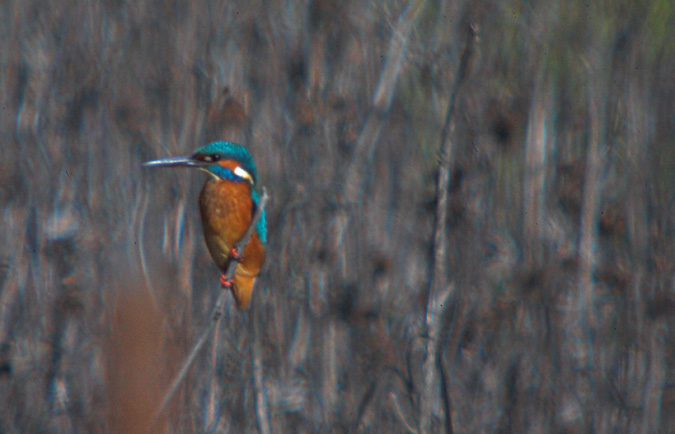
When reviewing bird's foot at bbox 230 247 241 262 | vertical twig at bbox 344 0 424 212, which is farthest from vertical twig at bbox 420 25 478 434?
vertical twig at bbox 344 0 424 212

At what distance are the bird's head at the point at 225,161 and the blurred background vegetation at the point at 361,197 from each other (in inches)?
7.5

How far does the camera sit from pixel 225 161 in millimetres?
2162

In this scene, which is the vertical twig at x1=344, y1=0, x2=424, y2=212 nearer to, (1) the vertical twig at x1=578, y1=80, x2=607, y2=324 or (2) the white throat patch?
(2) the white throat patch

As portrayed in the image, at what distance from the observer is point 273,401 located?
8.94ft

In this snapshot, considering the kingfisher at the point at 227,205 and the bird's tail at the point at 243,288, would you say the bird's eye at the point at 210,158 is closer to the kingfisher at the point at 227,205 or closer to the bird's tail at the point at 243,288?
the kingfisher at the point at 227,205

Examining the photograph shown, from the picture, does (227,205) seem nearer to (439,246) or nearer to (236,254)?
(236,254)

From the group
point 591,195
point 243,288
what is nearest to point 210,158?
point 243,288

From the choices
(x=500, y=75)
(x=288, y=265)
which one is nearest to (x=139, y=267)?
(x=288, y=265)

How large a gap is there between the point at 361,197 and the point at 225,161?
0.70m

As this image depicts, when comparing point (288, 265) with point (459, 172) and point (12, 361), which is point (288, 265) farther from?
point (12, 361)

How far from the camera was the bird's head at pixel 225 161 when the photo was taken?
1.92m

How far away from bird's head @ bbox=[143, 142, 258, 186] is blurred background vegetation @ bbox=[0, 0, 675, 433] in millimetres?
191

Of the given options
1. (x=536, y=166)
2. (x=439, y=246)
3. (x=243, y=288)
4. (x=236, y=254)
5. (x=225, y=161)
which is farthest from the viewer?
(x=536, y=166)

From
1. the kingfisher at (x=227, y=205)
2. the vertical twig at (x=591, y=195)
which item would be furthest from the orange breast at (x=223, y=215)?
the vertical twig at (x=591, y=195)
